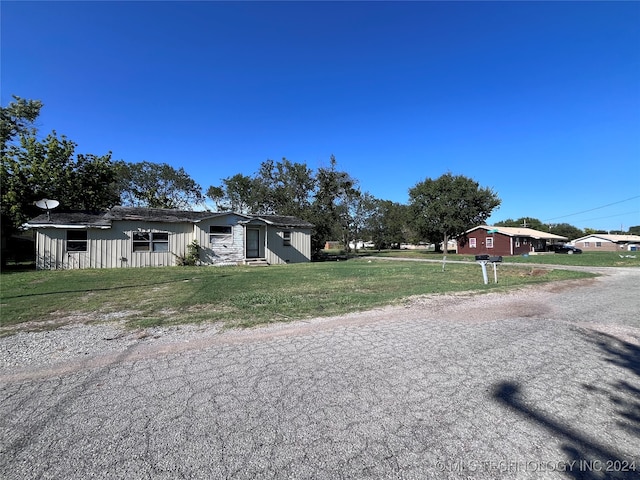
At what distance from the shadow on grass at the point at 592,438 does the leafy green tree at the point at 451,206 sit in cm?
3972

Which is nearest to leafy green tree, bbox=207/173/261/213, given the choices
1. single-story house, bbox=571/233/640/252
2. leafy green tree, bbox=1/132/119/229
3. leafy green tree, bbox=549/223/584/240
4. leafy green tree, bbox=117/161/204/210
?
leafy green tree, bbox=117/161/204/210

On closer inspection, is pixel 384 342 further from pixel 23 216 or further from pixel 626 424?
pixel 23 216

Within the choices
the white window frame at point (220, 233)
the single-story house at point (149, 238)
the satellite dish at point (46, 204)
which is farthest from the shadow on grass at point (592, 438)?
the satellite dish at point (46, 204)

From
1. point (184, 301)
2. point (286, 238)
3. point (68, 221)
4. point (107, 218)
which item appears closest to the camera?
point (184, 301)

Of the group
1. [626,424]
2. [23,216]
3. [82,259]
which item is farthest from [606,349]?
[23,216]

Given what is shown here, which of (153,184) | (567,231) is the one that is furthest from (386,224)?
(567,231)

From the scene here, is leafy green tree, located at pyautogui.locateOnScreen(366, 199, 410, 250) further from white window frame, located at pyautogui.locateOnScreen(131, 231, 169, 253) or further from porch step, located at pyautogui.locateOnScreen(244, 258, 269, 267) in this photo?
white window frame, located at pyautogui.locateOnScreen(131, 231, 169, 253)

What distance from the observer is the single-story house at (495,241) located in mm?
40594

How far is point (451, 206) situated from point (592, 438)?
42.1 meters

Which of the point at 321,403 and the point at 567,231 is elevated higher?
the point at 567,231

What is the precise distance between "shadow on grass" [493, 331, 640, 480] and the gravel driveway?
1cm

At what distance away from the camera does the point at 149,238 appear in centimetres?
1920

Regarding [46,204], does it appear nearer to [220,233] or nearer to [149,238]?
[149,238]

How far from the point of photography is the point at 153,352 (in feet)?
13.1
